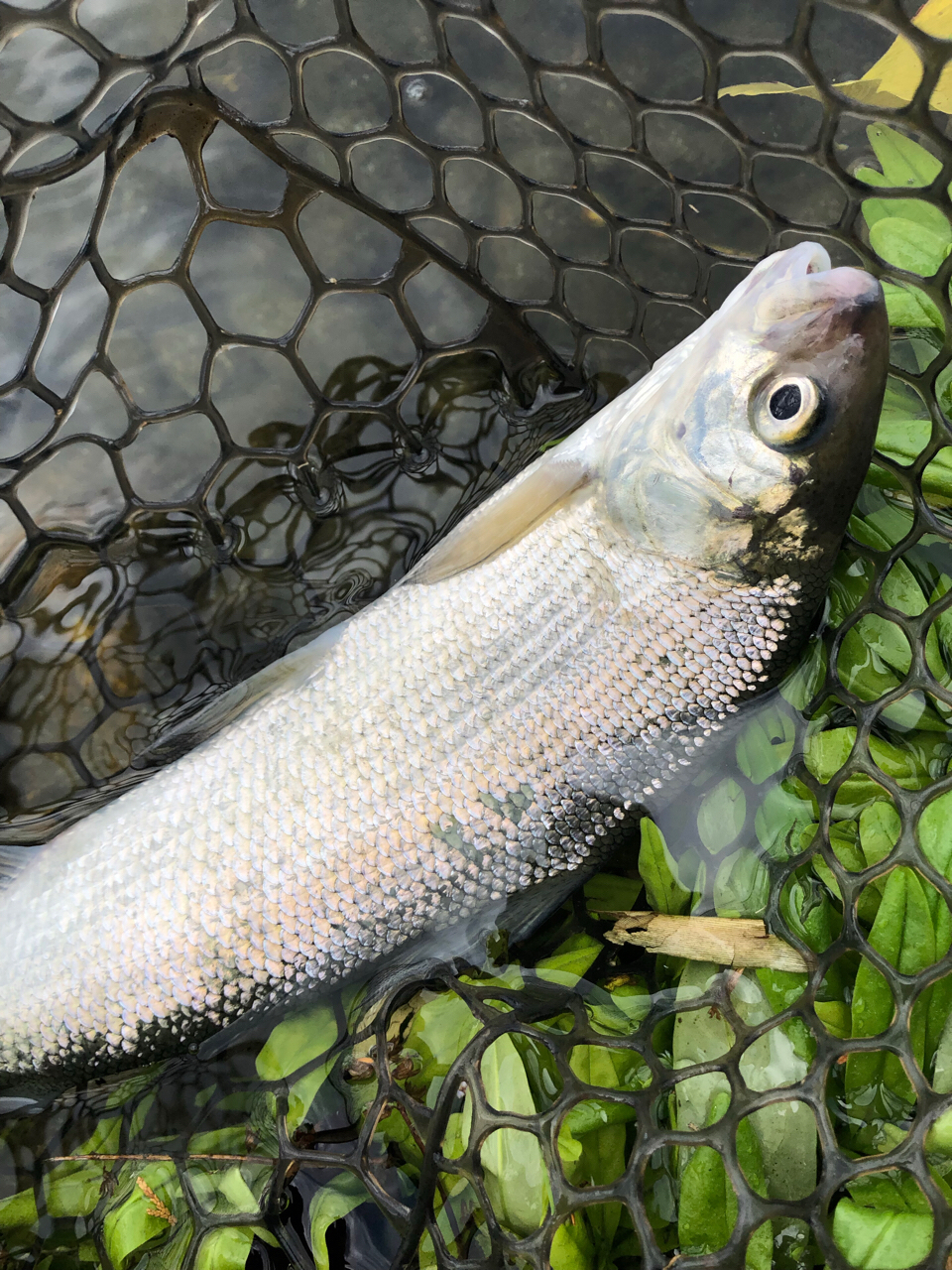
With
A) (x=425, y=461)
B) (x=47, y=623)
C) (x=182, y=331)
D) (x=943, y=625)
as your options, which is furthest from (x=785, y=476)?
(x=47, y=623)

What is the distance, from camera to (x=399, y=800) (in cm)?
151

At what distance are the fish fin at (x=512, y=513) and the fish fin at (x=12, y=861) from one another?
878mm

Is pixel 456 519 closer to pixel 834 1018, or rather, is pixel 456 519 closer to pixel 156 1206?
pixel 834 1018

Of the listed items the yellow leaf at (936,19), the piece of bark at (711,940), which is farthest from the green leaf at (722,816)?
the yellow leaf at (936,19)

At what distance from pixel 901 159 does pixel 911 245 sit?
0.17 metres

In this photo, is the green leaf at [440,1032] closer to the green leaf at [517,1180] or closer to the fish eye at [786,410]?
the green leaf at [517,1180]

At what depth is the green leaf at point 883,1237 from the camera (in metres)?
1.34

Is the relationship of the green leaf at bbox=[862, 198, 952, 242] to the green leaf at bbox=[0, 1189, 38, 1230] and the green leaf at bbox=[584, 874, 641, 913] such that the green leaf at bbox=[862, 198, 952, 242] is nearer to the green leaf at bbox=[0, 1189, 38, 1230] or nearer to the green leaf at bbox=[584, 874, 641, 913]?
the green leaf at bbox=[584, 874, 641, 913]

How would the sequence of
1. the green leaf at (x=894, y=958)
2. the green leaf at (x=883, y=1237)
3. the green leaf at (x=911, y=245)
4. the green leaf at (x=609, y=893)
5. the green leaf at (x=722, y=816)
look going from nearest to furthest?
1. the green leaf at (x=883, y=1237)
2. the green leaf at (x=894, y=958)
3. the green leaf at (x=911, y=245)
4. the green leaf at (x=722, y=816)
5. the green leaf at (x=609, y=893)

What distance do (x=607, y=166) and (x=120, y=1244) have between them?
225 cm

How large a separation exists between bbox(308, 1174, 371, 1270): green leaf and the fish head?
1.30 meters

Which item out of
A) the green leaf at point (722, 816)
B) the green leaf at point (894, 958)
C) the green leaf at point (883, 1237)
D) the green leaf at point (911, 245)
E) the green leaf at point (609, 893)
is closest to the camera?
the green leaf at point (883, 1237)

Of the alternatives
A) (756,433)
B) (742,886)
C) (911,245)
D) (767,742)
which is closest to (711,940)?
(742,886)

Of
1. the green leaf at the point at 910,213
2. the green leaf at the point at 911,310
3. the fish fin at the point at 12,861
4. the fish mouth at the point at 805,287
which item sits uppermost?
the green leaf at the point at 910,213
